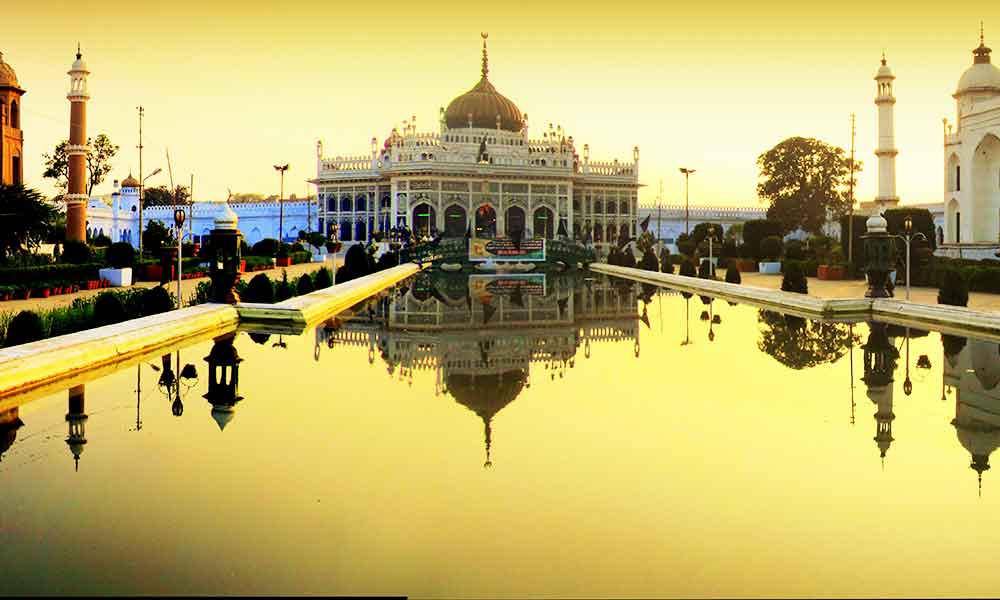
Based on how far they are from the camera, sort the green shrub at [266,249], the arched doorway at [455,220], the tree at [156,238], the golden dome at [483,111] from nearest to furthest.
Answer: the tree at [156,238] → the green shrub at [266,249] → the arched doorway at [455,220] → the golden dome at [483,111]

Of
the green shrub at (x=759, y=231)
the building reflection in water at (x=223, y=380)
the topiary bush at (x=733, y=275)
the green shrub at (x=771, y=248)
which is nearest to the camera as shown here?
the building reflection in water at (x=223, y=380)

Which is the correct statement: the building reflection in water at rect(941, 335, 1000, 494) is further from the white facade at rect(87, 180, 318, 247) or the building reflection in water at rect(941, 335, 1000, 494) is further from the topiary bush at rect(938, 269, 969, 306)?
the white facade at rect(87, 180, 318, 247)

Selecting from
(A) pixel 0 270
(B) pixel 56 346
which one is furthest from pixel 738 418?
(A) pixel 0 270

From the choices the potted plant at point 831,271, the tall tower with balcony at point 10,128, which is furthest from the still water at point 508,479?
the tall tower with balcony at point 10,128

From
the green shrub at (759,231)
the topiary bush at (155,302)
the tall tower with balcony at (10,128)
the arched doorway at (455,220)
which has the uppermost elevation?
the tall tower with balcony at (10,128)

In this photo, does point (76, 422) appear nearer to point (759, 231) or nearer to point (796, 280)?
point (796, 280)

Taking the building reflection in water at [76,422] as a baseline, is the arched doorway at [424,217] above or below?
above

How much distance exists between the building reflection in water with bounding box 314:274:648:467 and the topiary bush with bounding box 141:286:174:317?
91.0 inches

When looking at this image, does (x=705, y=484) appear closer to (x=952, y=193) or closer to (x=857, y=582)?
(x=857, y=582)

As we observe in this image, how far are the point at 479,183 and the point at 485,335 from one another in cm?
4564

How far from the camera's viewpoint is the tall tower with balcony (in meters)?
38.0

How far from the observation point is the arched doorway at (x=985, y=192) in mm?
36188

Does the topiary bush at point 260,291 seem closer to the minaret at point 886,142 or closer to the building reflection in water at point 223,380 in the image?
the building reflection in water at point 223,380

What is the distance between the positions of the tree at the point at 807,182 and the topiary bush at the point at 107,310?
50.4 meters
